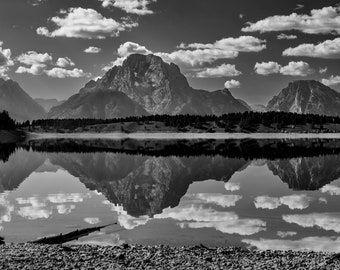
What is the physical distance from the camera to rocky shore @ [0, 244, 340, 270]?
24.7 meters

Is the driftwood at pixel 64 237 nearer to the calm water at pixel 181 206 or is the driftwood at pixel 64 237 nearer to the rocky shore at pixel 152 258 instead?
the calm water at pixel 181 206

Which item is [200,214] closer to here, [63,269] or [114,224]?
[114,224]

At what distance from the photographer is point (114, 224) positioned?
37344mm

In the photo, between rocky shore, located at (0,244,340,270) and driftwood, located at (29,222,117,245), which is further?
driftwood, located at (29,222,117,245)

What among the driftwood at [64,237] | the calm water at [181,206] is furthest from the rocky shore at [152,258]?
the calm water at [181,206]

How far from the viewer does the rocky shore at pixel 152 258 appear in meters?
24.7

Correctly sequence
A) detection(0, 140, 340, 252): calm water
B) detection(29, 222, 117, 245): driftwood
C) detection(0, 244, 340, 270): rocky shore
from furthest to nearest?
detection(0, 140, 340, 252): calm water → detection(29, 222, 117, 245): driftwood → detection(0, 244, 340, 270): rocky shore

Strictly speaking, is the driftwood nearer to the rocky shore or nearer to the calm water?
the calm water

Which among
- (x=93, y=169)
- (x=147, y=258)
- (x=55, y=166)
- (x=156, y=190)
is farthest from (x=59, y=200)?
(x=55, y=166)

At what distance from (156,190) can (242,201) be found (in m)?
13.3

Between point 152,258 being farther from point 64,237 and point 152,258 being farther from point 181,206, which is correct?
point 181,206

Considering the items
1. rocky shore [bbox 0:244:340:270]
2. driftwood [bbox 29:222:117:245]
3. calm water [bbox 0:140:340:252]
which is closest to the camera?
rocky shore [bbox 0:244:340:270]

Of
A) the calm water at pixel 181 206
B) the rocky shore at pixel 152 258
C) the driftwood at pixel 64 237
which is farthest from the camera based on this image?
the calm water at pixel 181 206

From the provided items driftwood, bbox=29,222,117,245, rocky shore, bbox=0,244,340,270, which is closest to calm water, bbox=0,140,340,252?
driftwood, bbox=29,222,117,245
